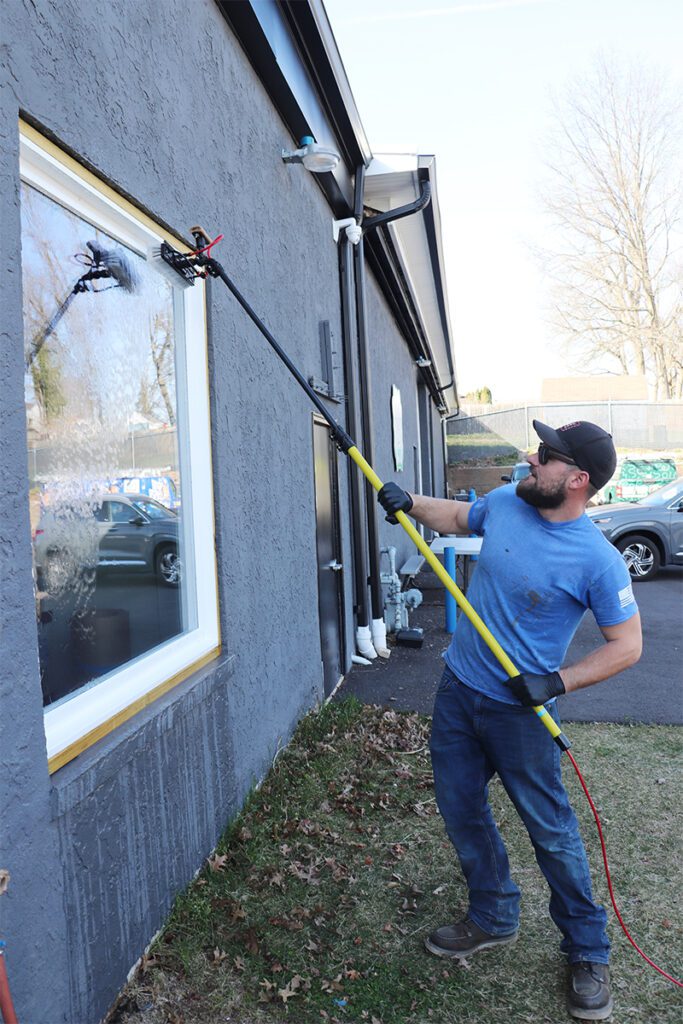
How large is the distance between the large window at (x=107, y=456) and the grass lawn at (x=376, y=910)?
926 millimetres

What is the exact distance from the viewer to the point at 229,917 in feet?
9.81

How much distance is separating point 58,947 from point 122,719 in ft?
2.41

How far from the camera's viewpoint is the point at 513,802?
266cm

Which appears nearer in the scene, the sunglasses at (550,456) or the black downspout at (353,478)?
the sunglasses at (550,456)

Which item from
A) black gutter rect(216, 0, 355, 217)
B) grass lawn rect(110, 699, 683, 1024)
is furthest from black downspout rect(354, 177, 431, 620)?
grass lawn rect(110, 699, 683, 1024)

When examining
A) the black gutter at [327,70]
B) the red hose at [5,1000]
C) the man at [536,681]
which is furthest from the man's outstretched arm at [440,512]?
the black gutter at [327,70]

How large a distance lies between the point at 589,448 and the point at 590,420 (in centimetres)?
2512

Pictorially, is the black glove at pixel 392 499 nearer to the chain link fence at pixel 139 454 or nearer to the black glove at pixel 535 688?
the black glove at pixel 535 688

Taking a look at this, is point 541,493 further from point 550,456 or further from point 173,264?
point 173,264

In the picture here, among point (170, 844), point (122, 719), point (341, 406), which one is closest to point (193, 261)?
point (122, 719)

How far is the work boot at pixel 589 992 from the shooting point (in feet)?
8.34

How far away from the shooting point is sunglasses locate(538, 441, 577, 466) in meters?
2.68

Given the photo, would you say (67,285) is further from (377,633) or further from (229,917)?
(377,633)

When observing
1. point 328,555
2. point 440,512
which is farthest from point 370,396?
point 440,512
